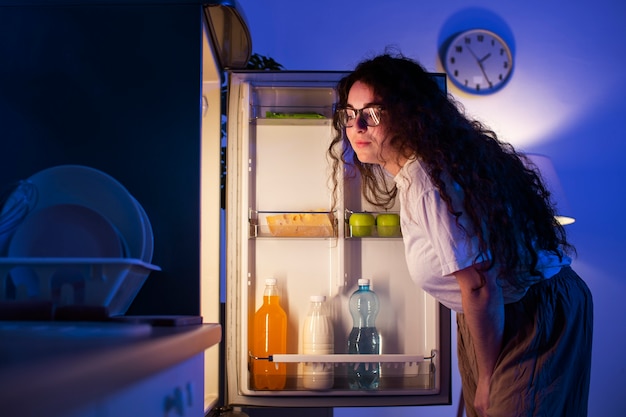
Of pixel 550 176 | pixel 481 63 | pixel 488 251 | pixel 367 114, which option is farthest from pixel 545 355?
pixel 481 63

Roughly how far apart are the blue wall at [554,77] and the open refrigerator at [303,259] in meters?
0.97

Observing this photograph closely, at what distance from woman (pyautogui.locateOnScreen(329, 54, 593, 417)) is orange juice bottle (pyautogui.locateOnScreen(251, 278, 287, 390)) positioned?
651 millimetres

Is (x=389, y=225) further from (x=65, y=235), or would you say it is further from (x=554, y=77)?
(x=554, y=77)

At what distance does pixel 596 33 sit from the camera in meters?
3.16

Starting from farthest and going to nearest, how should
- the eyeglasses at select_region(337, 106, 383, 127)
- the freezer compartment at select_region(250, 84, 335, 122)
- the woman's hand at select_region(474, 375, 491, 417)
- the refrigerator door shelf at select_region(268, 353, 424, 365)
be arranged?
the freezer compartment at select_region(250, 84, 335, 122), the refrigerator door shelf at select_region(268, 353, 424, 365), the eyeglasses at select_region(337, 106, 383, 127), the woman's hand at select_region(474, 375, 491, 417)

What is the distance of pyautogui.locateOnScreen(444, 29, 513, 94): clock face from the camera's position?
3094 mm

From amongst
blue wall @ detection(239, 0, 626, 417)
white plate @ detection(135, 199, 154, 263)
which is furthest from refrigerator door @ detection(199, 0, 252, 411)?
blue wall @ detection(239, 0, 626, 417)

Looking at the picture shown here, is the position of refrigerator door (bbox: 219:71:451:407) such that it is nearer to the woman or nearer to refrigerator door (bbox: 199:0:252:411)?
refrigerator door (bbox: 199:0:252:411)

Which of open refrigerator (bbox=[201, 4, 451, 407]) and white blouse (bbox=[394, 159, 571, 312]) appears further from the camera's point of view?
open refrigerator (bbox=[201, 4, 451, 407])

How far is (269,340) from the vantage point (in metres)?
2.01

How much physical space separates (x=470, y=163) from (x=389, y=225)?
0.66 metres

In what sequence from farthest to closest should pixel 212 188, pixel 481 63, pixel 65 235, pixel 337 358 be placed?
pixel 481 63
pixel 337 358
pixel 212 188
pixel 65 235

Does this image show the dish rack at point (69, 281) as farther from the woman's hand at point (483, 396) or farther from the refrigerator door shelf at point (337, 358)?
the refrigerator door shelf at point (337, 358)

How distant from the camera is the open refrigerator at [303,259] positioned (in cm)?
194
